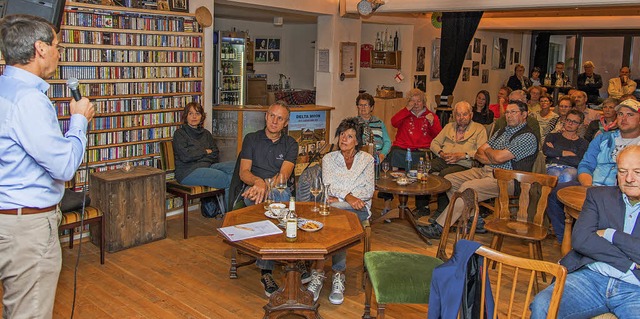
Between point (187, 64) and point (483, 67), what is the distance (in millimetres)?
8158

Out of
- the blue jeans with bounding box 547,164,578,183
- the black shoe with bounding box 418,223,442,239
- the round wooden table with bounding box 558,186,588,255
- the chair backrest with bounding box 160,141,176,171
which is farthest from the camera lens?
the chair backrest with bounding box 160,141,176,171

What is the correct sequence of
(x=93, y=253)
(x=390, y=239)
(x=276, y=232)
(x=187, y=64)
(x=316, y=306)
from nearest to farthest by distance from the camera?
(x=276, y=232) → (x=316, y=306) → (x=93, y=253) → (x=390, y=239) → (x=187, y=64)

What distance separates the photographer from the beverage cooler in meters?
8.95

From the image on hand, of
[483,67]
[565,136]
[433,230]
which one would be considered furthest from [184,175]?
[483,67]

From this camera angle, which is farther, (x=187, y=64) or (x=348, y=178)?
(x=187, y=64)

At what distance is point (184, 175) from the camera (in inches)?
234

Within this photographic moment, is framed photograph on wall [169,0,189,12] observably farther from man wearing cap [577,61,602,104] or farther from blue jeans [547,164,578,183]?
man wearing cap [577,61,602,104]

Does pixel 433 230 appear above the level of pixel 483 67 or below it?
below

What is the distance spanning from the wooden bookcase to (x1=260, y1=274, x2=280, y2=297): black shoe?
215cm

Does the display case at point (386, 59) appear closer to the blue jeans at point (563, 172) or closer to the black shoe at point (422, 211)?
the black shoe at point (422, 211)

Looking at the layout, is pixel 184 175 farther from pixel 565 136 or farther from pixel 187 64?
pixel 565 136

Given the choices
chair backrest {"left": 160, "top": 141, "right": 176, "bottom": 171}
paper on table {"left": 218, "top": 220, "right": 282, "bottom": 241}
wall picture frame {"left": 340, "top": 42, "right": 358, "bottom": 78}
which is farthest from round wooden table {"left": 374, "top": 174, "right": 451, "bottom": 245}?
wall picture frame {"left": 340, "top": 42, "right": 358, "bottom": 78}

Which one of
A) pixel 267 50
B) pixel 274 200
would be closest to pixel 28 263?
pixel 274 200

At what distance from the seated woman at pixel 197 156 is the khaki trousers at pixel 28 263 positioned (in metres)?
3.25
